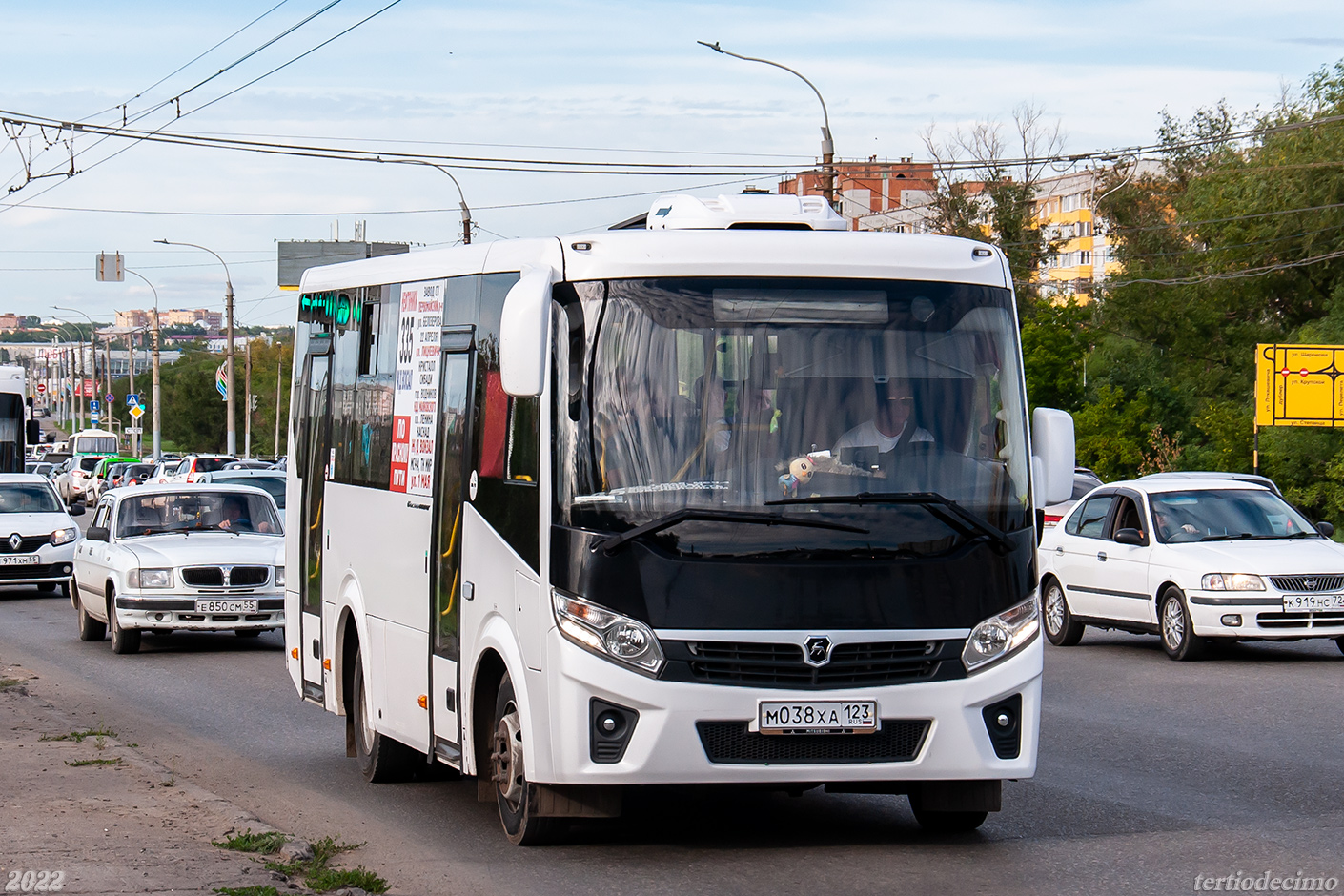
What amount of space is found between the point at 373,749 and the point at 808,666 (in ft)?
11.9

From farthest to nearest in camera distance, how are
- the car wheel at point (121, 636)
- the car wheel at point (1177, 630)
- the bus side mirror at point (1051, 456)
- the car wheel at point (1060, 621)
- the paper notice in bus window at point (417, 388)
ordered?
the car wheel at point (1060, 621)
the car wheel at point (121, 636)
the car wheel at point (1177, 630)
the paper notice in bus window at point (417, 388)
the bus side mirror at point (1051, 456)

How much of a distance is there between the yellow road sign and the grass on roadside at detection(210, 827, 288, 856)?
34.8 meters

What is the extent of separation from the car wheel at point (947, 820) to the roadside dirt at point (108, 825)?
282 centimetres

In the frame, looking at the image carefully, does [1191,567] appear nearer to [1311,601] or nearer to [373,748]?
[1311,601]

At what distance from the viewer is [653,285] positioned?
25.6 ft

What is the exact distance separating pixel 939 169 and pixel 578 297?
63208 millimetres

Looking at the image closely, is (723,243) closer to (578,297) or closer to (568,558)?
(578,297)

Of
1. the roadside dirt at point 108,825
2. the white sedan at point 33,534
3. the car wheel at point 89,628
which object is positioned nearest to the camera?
the roadside dirt at point 108,825

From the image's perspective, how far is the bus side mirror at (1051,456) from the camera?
8188mm

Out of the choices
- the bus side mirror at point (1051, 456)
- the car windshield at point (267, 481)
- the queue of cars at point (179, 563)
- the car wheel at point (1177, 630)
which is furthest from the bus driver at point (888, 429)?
the car windshield at point (267, 481)

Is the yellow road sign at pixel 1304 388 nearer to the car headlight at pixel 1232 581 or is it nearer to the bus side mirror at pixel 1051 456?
the car headlight at pixel 1232 581

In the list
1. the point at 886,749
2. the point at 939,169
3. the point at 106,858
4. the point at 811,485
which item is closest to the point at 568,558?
the point at 811,485

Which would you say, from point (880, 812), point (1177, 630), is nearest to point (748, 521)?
point (880, 812)

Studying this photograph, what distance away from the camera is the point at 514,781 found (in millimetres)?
7953
